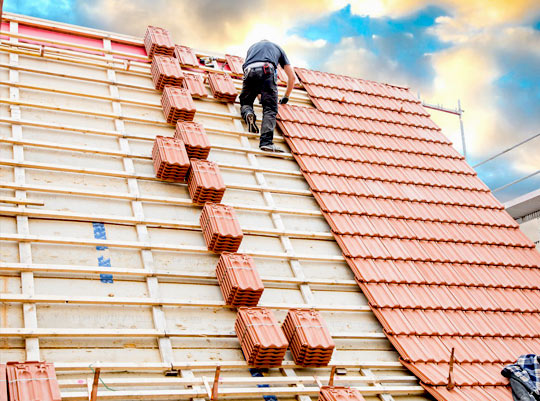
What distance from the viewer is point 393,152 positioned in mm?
7719

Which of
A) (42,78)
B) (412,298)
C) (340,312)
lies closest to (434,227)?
(412,298)

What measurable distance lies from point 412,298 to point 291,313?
154 centimetres

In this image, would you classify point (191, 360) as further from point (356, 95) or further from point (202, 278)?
point (356, 95)

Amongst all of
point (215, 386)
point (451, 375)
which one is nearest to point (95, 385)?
point (215, 386)

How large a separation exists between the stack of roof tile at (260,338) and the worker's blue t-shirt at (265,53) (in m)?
3.56

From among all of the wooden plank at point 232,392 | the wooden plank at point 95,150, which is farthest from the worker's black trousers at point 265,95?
the wooden plank at point 232,392

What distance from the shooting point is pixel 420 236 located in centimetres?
646

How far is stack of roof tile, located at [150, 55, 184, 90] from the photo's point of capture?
7.00 m

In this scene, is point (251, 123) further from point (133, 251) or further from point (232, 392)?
point (232, 392)

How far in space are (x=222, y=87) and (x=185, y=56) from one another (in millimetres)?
803

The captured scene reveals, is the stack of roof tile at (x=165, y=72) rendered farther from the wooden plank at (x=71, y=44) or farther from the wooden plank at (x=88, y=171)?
the wooden plank at (x=88, y=171)

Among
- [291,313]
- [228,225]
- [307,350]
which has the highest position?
[228,225]

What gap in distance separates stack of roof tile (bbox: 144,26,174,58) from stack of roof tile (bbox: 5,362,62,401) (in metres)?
5.01

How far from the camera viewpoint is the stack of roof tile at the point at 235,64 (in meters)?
8.04
